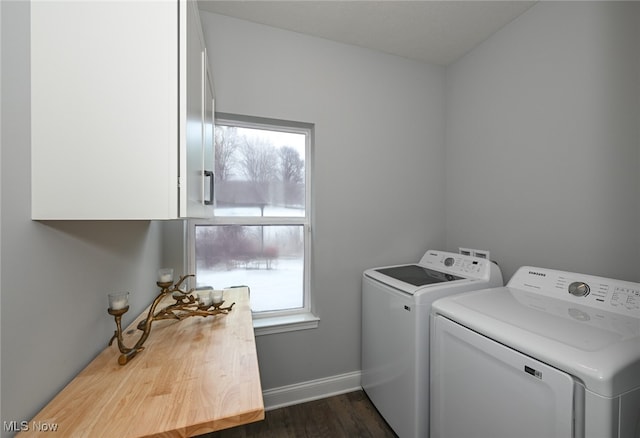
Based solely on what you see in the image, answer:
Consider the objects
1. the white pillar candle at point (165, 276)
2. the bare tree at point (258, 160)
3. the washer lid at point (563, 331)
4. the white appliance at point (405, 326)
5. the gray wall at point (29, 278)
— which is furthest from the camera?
the bare tree at point (258, 160)

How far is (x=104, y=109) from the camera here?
737 millimetres

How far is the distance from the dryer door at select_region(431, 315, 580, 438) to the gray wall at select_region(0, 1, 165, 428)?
1.45m

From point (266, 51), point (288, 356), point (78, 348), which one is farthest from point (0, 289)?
point (266, 51)

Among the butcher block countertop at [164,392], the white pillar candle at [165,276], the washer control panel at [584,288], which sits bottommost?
the butcher block countertop at [164,392]

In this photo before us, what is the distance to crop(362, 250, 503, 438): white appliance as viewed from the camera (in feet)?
4.62

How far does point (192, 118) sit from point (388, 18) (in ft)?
5.13

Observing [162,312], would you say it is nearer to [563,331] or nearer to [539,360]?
[539,360]

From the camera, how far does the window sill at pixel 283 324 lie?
182 cm

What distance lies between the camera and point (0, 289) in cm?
60

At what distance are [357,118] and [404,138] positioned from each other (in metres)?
0.46

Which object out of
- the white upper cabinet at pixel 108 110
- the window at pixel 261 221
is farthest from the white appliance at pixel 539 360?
the white upper cabinet at pixel 108 110

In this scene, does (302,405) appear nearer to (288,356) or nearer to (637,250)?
(288,356)

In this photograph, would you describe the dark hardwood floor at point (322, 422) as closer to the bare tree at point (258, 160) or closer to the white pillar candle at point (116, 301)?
the white pillar candle at point (116, 301)

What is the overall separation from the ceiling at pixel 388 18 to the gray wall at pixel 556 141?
0.59 ft
